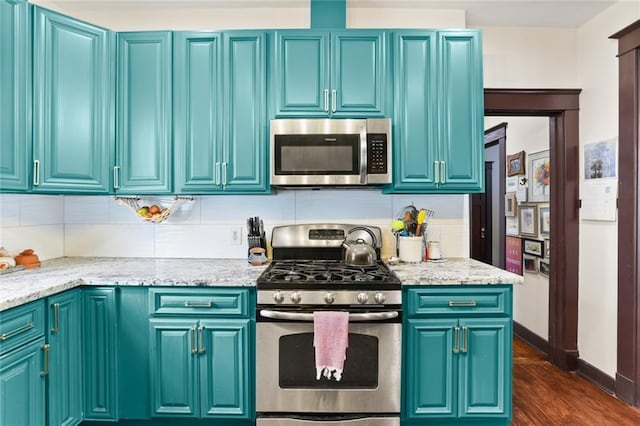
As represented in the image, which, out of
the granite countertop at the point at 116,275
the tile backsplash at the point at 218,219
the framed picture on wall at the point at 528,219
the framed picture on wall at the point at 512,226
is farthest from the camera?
the framed picture on wall at the point at 512,226

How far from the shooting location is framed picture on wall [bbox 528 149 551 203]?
3.30 m

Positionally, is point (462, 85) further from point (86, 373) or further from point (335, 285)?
point (86, 373)

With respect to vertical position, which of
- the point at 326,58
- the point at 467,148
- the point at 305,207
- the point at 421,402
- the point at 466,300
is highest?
the point at 326,58

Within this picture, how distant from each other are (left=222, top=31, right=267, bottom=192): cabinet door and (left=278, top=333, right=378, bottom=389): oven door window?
0.99 meters

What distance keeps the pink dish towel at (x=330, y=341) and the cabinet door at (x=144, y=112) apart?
1311 millimetres

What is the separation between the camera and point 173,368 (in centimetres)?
203

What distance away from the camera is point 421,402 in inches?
80.7

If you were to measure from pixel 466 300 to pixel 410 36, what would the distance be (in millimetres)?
1631

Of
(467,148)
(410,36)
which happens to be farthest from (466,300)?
(410,36)

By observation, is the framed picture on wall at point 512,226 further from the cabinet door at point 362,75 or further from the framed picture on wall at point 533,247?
the cabinet door at point 362,75

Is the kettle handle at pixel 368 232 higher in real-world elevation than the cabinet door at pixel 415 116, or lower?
lower

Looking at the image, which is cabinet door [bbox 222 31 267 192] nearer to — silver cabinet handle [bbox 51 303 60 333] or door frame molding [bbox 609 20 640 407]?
silver cabinet handle [bbox 51 303 60 333]

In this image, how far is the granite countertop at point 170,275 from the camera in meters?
1.87

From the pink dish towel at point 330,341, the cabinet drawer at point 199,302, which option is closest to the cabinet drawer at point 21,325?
the cabinet drawer at point 199,302
